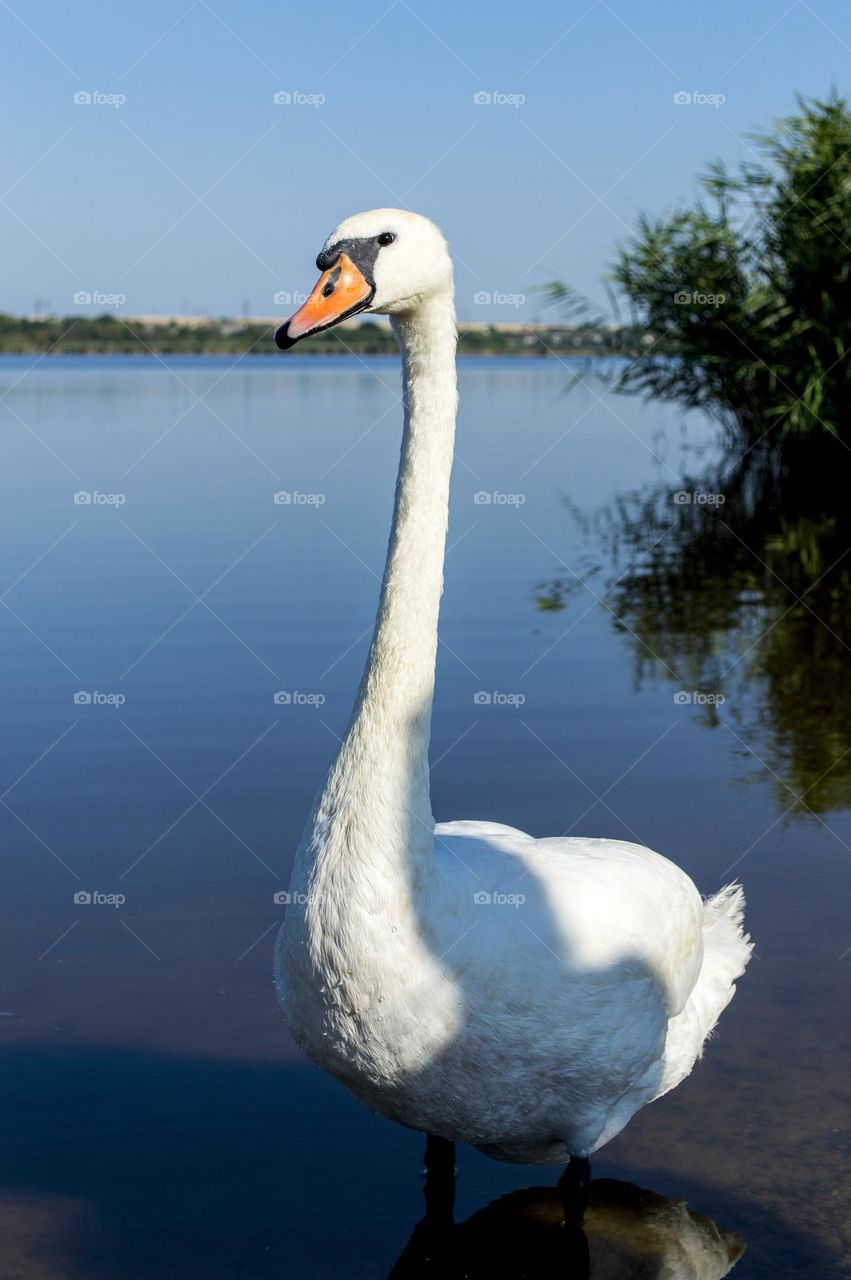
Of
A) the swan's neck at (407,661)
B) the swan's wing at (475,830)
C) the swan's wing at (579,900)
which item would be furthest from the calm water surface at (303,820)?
the swan's neck at (407,661)

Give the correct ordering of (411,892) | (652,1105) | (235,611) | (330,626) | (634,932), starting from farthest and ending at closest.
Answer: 1. (235,611)
2. (330,626)
3. (652,1105)
4. (634,932)
5. (411,892)

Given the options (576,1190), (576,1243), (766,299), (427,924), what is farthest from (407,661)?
(766,299)

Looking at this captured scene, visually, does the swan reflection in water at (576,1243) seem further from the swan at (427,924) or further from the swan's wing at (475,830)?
the swan's wing at (475,830)

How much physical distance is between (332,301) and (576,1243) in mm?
3025

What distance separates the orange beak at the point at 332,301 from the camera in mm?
4004

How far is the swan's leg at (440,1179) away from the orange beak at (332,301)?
263cm

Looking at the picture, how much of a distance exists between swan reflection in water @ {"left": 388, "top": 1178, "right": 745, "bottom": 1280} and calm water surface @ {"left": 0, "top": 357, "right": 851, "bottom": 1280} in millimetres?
72

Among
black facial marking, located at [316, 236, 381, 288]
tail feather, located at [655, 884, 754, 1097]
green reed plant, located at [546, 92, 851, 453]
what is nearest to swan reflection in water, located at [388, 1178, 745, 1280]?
tail feather, located at [655, 884, 754, 1097]

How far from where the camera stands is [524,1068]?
4219mm

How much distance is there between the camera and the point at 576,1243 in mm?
4645

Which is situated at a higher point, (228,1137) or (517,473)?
(517,473)

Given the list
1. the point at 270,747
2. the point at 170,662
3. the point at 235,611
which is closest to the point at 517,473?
the point at 235,611

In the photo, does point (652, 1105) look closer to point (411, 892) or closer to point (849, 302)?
point (411, 892)

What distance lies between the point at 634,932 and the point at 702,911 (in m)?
0.78
